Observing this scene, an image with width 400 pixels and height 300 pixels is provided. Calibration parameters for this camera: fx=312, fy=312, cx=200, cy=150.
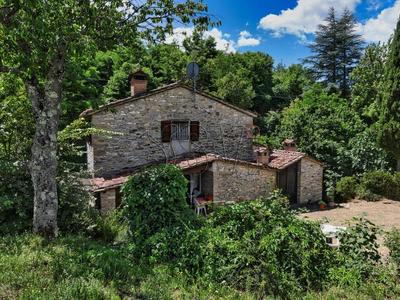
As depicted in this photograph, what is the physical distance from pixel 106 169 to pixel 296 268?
1115 cm

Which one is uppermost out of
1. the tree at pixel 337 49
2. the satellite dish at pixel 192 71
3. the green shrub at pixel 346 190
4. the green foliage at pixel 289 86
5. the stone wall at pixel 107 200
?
the tree at pixel 337 49

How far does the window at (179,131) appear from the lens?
1589 cm

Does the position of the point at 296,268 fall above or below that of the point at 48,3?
below

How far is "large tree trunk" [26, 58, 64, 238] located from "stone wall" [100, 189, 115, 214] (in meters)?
6.22

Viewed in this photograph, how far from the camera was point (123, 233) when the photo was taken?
7.86 m

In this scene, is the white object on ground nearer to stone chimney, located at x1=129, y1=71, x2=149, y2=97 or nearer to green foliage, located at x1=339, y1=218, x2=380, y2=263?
green foliage, located at x1=339, y1=218, x2=380, y2=263

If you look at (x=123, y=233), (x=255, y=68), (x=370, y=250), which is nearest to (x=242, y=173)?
(x=123, y=233)

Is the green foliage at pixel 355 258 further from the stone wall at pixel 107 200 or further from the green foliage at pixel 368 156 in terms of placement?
the green foliage at pixel 368 156

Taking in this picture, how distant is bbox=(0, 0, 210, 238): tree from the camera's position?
5.18 metres

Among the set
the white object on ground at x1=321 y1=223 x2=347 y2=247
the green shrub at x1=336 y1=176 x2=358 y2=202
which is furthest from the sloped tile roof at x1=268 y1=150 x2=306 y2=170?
the white object on ground at x1=321 y1=223 x2=347 y2=247

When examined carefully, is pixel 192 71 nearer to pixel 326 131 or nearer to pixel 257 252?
pixel 326 131

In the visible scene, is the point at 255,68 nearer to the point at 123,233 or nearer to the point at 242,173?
the point at 242,173

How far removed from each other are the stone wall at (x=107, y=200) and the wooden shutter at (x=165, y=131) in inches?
168

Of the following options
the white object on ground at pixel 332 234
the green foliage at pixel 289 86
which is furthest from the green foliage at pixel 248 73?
the white object on ground at pixel 332 234
